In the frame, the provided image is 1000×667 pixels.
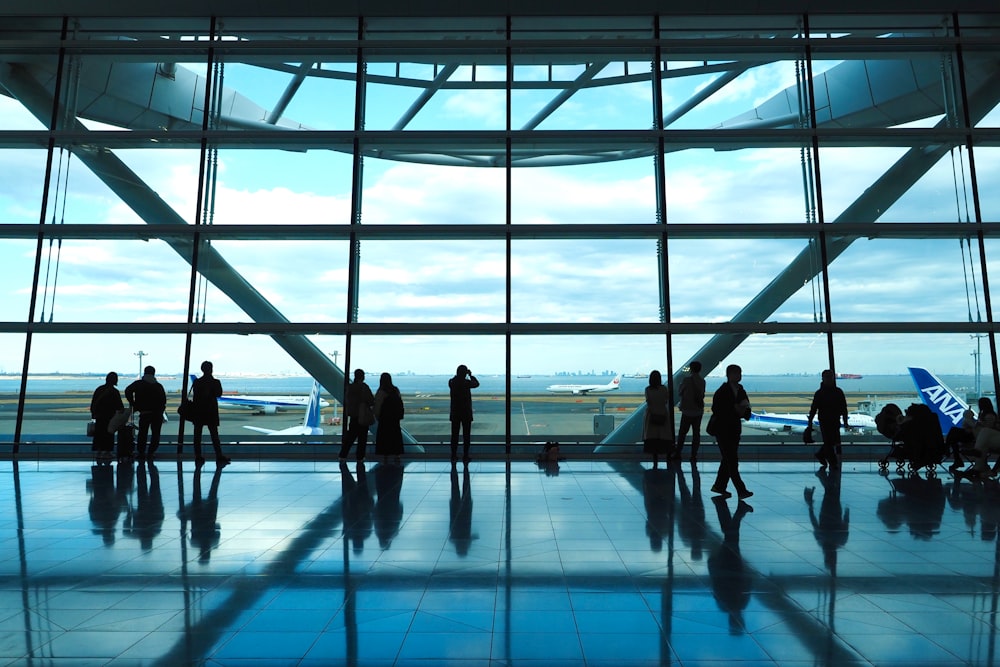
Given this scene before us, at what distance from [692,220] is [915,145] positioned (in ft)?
14.0

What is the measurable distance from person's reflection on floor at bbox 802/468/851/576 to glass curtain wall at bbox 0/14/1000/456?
3.43m

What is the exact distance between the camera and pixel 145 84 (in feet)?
43.1

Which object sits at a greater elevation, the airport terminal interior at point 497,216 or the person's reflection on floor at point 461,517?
the airport terminal interior at point 497,216

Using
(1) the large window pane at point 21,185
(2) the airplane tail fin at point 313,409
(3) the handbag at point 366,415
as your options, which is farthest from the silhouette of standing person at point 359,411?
(1) the large window pane at point 21,185

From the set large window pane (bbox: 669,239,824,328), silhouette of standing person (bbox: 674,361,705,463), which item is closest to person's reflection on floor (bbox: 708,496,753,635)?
silhouette of standing person (bbox: 674,361,705,463)

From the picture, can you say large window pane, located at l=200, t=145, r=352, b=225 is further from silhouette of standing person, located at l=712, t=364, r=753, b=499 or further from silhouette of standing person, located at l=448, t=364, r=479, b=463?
silhouette of standing person, located at l=712, t=364, r=753, b=499

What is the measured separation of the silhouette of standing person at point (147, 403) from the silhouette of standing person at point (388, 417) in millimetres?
3202

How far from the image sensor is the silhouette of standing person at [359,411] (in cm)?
1051

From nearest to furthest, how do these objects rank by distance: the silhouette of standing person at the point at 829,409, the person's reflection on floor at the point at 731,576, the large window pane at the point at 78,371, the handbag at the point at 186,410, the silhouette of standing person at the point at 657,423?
the person's reflection on floor at the point at 731,576 → the silhouette of standing person at the point at 829,409 → the handbag at the point at 186,410 → the silhouette of standing person at the point at 657,423 → the large window pane at the point at 78,371

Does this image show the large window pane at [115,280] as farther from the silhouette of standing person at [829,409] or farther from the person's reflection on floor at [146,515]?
the silhouette of standing person at [829,409]

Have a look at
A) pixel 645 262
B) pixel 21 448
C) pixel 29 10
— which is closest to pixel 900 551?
pixel 645 262

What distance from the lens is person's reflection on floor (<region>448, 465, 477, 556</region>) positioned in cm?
529

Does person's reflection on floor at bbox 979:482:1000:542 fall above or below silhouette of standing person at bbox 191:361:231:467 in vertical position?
below

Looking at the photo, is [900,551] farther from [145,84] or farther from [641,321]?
[145,84]
